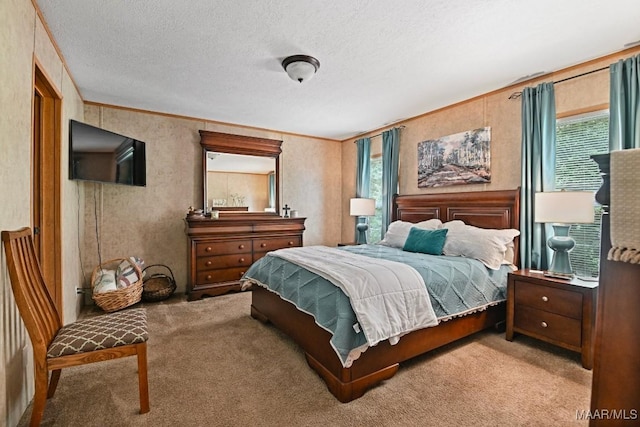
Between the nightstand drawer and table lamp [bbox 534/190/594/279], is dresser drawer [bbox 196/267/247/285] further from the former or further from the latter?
table lamp [bbox 534/190/594/279]

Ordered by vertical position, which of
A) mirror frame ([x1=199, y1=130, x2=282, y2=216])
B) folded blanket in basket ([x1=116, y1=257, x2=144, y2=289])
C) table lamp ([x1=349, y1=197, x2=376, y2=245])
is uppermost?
mirror frame ([x1=199, y1=130, x2=282, y2=216])

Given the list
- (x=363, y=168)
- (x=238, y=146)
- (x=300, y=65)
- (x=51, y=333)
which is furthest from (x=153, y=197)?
(x=363, y=168)

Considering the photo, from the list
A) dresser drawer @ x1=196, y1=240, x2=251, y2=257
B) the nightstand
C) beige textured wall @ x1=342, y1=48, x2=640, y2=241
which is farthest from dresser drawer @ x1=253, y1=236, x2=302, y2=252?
the nightstand

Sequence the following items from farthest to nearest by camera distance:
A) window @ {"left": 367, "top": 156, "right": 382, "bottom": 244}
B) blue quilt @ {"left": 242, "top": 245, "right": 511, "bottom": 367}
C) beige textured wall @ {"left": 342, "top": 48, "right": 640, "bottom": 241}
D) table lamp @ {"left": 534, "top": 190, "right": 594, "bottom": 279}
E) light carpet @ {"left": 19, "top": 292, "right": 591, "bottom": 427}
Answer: window @ {"left": 367, "top": 156, "right": 382, "bottom": 244}
beige textured wall @ {"left": 342, "top": 48, "right": 640, "bottom": 241}
table lamp @ {"left": 534, "top": 190, "right": 594, "bottom": 279}
blue quilt @ {"left": 242, "top": 245, "right": 511, "bottom": 367}
light carpet @ {"left": 19, "top": 292, "right": 591, "bottom": 427}

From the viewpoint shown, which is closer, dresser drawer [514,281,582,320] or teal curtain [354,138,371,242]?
dresser drawer [514,281,582,320]

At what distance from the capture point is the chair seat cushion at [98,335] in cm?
164

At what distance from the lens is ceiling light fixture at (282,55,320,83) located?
105 inches

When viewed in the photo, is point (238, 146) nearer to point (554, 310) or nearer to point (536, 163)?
point (536, 163)

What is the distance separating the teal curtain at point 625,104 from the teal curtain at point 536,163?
1.50 feet

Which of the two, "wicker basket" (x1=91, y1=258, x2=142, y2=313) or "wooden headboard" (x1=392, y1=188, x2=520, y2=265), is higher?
"wooden headboard" (x1=392, y1=188, x2=520, y2=265)

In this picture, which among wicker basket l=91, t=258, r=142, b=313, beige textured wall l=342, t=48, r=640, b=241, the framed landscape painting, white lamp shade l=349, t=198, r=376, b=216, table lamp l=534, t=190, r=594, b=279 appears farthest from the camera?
white lamp shade l=349, t=198, r=376, b=216

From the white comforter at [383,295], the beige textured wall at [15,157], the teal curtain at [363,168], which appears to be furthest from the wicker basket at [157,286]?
the teal curtain at [363,168]

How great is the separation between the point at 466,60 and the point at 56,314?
12.2 feet

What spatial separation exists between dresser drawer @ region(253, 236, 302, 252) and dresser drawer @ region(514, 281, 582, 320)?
3.12 metres
